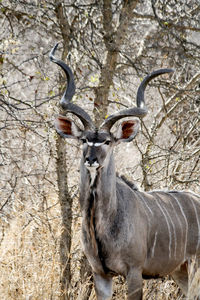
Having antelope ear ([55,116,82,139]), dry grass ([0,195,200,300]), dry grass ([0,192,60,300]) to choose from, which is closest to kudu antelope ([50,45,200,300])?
antelope ear ([55,116,82,139])

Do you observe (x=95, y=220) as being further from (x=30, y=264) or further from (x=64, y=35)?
(x=64, y=35)

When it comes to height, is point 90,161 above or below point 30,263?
above

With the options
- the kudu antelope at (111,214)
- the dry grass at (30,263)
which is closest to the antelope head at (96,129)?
the kudu antelope at (111,214)

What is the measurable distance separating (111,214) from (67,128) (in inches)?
25.2

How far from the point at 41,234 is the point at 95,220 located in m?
1.35

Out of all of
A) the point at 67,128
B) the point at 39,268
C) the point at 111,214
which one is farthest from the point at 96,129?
the point at 39,268

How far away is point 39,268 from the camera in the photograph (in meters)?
3.90

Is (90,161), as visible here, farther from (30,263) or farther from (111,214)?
(30,263)

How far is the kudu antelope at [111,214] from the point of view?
3152 millimetres

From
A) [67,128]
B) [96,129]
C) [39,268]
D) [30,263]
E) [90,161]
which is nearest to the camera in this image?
[90,161]

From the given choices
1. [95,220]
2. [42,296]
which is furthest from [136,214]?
[42,296]

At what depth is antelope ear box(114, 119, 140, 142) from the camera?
3299 mm

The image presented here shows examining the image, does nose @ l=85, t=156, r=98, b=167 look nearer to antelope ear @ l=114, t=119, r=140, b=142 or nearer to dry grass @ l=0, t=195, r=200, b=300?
antelope ear @ l=114, t=119, r=140, b=142

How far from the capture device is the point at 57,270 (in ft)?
13.4
